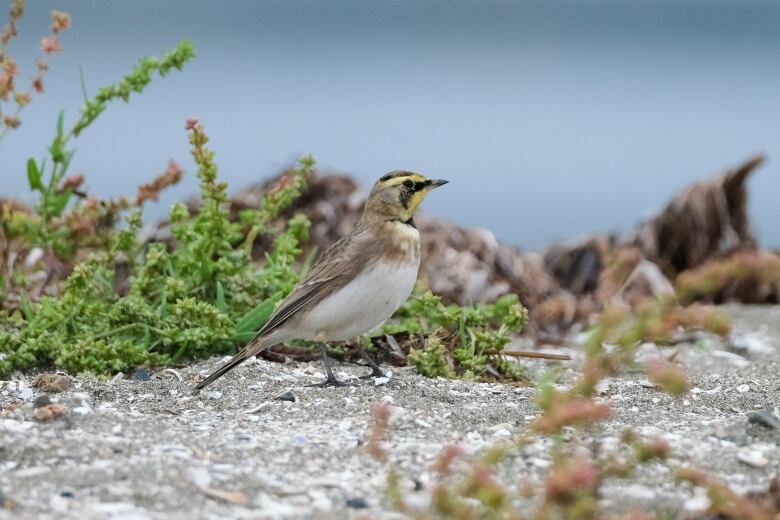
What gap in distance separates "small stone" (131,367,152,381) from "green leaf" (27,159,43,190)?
4.41 ft

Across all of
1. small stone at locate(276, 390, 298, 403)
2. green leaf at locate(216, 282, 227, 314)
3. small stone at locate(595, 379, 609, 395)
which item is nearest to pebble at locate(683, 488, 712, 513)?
small stone at locate(595, 379, 609, 395)

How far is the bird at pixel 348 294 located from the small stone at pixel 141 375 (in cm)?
37

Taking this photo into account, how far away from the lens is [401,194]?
6.27 m

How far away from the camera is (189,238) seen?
21.8 ft

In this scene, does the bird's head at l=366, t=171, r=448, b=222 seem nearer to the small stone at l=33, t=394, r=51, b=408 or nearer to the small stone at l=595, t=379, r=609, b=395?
the small stone at l=595, t=379, r=609, b=395

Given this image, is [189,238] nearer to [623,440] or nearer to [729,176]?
[623,440]

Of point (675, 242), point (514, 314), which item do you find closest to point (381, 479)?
point (514, 314)

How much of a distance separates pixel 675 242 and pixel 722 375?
3.67 metres

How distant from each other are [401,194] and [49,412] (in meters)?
2.10

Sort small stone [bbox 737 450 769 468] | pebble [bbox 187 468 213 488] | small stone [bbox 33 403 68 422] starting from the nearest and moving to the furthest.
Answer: pebble [bbox 187 468 213 488] < small stone [bbox 737 450 769 468] < small stone [bbox 33 403 68 422]

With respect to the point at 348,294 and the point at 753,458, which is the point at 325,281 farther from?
the point at 753,458

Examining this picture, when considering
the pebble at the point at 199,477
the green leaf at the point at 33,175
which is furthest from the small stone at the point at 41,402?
the green leaf at the point at 33,175

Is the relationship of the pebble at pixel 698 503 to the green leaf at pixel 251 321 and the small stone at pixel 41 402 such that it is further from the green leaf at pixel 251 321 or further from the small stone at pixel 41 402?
the green leaf at pixel 251 321

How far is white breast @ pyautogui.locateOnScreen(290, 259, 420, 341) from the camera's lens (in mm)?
5859
